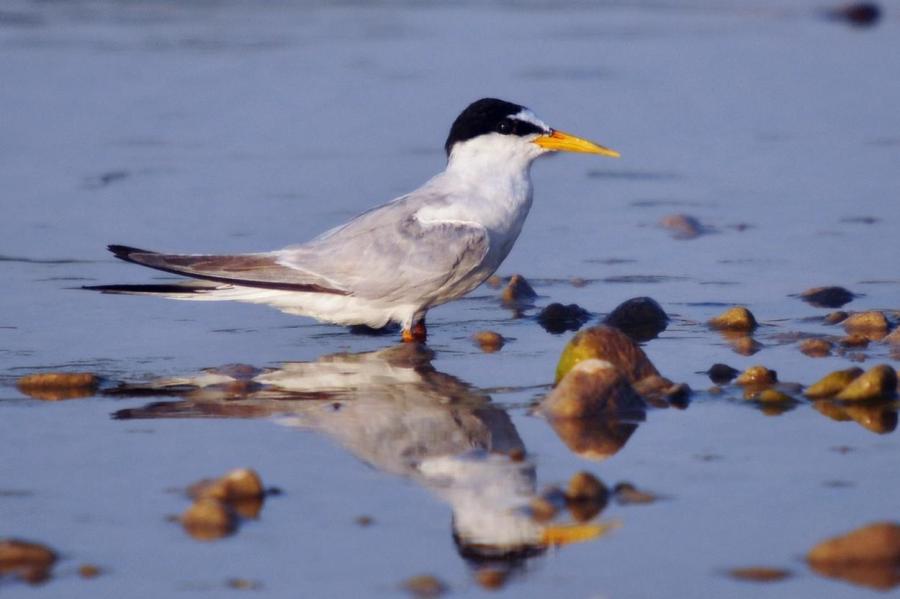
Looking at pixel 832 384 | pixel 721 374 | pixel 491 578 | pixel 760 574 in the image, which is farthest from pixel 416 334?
pixel 760 574

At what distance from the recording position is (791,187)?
23.8 ft

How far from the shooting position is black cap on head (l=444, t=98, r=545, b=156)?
5.73 metres

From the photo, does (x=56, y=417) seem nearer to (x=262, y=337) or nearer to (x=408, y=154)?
(x=262, y=337)

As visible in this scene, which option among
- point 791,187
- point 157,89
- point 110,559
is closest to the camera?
point 110,559

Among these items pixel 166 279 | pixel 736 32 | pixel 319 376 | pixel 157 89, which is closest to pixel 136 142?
pixel 157 89

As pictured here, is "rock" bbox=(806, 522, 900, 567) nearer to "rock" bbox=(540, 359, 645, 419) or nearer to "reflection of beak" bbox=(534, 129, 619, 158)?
"rock" bbox=(540, 359, 645, 419)

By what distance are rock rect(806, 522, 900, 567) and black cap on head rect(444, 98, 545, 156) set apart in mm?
2817

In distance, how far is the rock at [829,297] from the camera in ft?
18.4

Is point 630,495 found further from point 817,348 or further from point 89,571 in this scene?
point 817,348

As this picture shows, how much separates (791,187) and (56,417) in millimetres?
4029

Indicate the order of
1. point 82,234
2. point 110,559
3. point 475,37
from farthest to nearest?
point 475,37 < point 82,234 < point 110,559

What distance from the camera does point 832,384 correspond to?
444 cm

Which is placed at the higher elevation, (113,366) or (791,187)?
(791,187)

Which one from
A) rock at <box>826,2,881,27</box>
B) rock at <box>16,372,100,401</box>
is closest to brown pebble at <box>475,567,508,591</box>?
rock at <box>16,372,100,401</box>
